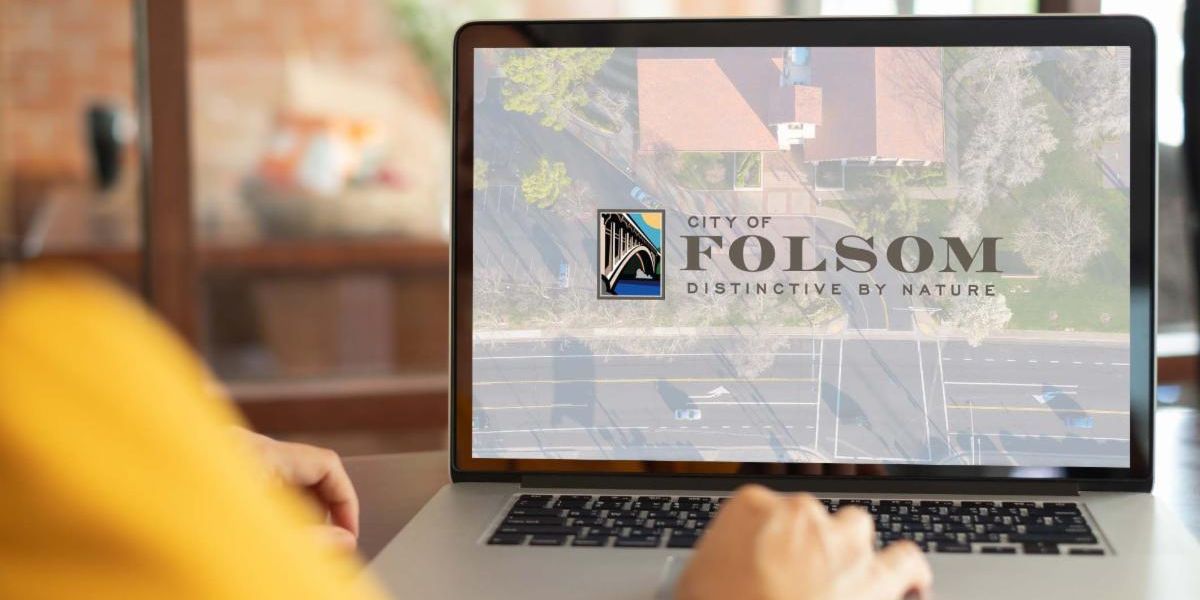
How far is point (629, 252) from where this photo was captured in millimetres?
931

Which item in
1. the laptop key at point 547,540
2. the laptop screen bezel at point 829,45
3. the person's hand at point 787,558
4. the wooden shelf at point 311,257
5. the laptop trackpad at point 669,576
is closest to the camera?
the person's hand at point 787,558

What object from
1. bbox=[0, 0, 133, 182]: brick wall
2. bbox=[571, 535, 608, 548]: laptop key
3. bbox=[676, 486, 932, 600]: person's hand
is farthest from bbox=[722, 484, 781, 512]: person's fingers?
bbox=[0, 0, 133, 182]: brick wall

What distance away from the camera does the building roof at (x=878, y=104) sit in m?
0.91

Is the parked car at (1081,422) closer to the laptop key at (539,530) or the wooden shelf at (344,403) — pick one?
the laptop key at (539,530)

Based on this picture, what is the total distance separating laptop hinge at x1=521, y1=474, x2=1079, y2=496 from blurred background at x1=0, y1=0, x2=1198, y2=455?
7.26 ft

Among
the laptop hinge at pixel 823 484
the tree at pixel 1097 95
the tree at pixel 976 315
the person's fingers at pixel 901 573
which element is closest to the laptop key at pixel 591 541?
the laptop hinge at pixel 823 484

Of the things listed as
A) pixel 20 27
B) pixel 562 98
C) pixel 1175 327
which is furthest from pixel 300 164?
pixel 1175 327

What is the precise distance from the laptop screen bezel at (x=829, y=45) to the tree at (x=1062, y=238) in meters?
0.03

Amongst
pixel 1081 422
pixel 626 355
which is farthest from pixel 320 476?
pixel 1081 422

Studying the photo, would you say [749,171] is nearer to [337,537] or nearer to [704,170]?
[704,170]

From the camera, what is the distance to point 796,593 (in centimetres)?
54

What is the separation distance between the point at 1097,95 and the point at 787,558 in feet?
1.78

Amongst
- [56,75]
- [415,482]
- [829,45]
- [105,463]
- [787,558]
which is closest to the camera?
[105,463]

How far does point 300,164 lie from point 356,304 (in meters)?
0.43
